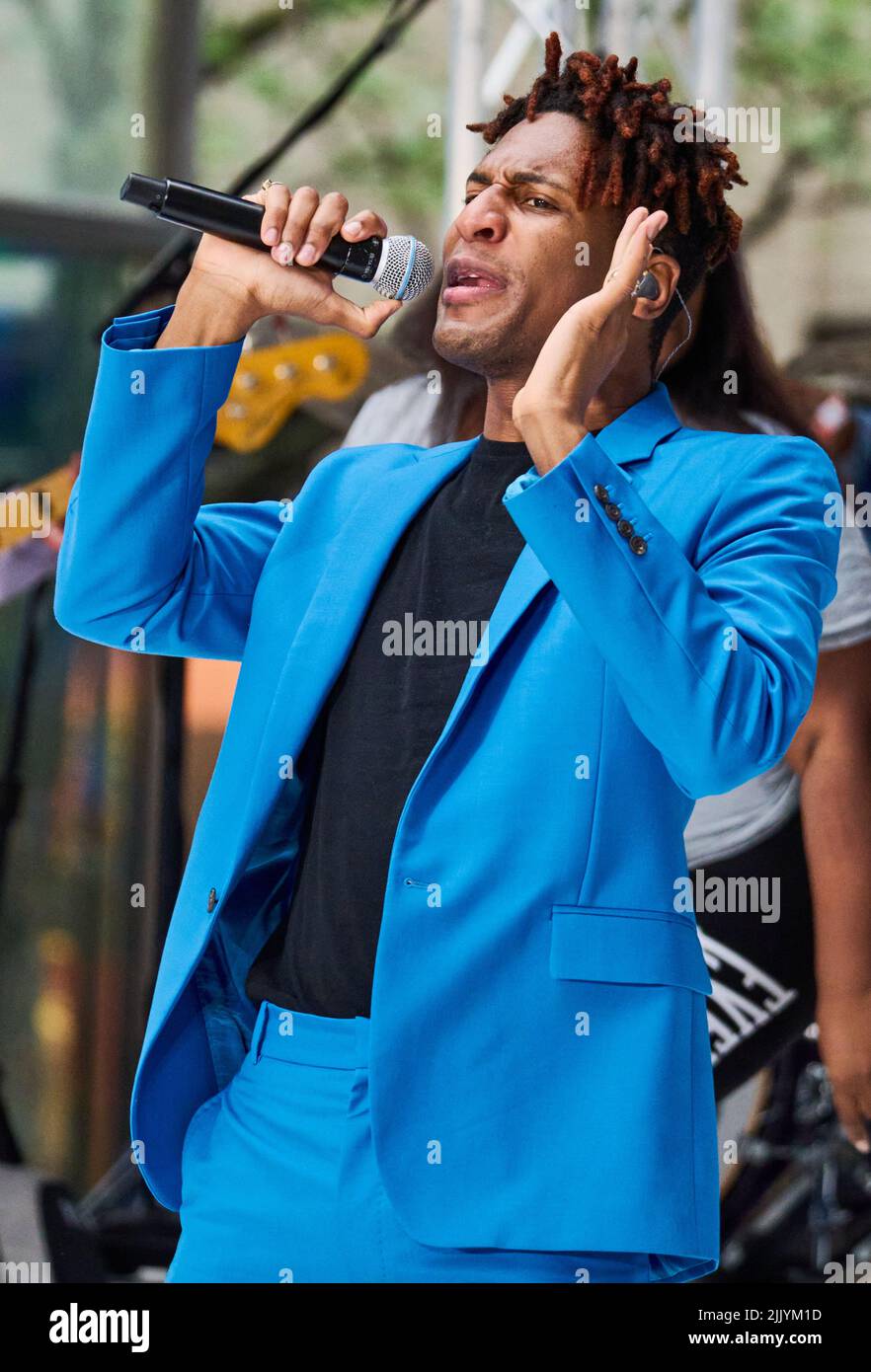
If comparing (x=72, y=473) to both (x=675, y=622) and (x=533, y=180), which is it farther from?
(x=675, y=622)

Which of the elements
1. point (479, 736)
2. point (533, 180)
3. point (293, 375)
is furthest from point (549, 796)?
point (293, 375)

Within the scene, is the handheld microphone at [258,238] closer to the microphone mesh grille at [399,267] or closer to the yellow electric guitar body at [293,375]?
the microphone mesh grille at [399,267]

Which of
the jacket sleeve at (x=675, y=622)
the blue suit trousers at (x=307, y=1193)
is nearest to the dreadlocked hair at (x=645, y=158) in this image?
the jacket sleeve at (x=675, y=622)

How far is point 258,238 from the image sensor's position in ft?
4.35

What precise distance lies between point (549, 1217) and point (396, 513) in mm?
617

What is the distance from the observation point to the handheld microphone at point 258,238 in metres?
1.27

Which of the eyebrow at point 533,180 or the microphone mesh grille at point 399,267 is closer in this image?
the microphone mesh grille at point 399,267

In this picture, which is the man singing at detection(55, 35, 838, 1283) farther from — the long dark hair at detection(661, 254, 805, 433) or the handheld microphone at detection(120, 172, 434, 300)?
the long dark hair at detection(661, 254, 805, 433)

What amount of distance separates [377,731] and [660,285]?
0.50 m

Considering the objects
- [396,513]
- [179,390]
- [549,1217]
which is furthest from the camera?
[396,513]
